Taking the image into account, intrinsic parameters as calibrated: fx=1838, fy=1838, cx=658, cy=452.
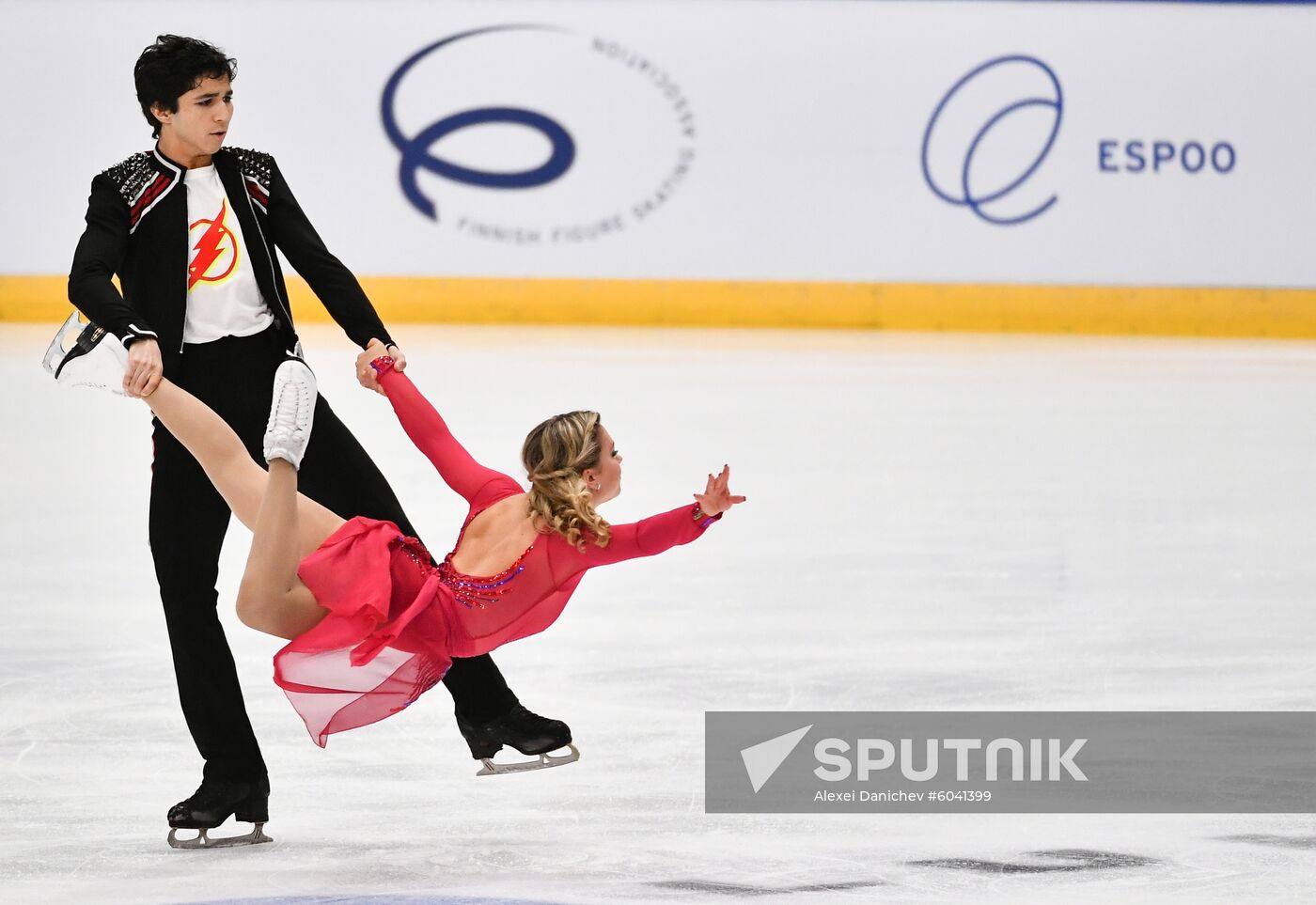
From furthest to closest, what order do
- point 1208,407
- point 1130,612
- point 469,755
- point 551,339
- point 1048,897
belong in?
point 551,339
point 1208,407
point 1130,612
point 469,755
point 1048,897

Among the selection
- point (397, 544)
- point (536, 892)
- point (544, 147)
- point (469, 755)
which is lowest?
point (536, 892)

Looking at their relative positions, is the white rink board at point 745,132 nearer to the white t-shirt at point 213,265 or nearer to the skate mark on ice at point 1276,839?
the white t-shirt at point 213,265

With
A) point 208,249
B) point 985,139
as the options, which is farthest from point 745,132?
point 208,249

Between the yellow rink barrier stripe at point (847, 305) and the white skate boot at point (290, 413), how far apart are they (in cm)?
905

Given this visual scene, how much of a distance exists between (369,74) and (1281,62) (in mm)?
5871

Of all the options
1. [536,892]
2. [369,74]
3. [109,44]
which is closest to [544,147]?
[369,74]

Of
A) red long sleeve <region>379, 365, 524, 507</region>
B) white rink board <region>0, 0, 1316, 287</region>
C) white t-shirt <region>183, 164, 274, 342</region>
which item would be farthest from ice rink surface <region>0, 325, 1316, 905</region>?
white rink board <region>0, 0, 1316, 287</region>

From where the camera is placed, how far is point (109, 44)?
11.7 metres

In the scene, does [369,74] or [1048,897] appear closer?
[1048,897]

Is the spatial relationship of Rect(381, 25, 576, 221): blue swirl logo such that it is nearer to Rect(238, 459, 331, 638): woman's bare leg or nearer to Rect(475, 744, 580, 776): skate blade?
Result: Rect(475, 744, 580, 776): skate blade

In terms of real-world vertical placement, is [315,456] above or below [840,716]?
above

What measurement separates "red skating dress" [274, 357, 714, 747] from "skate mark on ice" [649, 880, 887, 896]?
1.60 feet

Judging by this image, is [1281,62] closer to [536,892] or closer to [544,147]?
[544,147]

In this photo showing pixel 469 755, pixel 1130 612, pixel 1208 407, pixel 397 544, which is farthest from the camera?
pixel 1208 407
